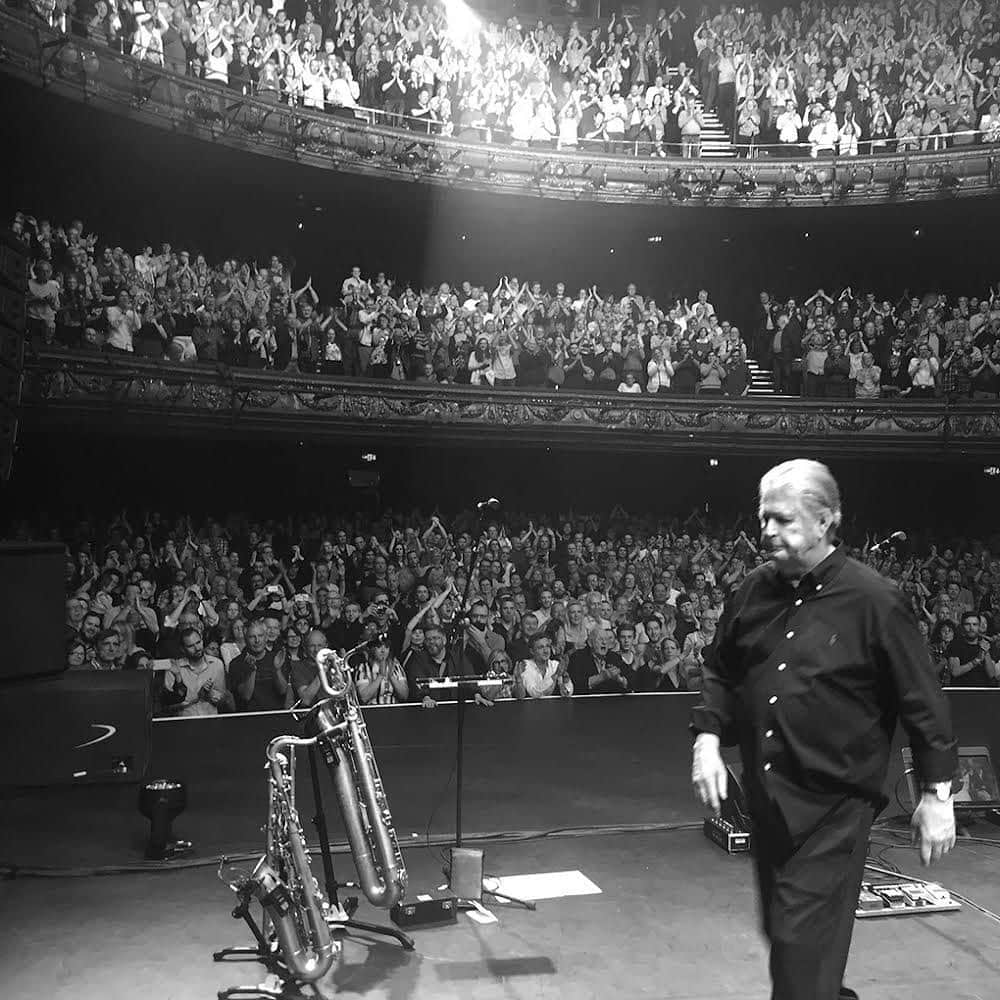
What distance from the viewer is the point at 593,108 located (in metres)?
18.0

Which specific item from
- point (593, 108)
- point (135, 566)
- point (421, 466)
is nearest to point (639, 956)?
point (135, 566)

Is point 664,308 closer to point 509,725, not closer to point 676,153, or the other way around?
point 676,153

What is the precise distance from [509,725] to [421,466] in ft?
22.9

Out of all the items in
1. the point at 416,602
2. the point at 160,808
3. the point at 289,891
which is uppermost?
the point at 416,602

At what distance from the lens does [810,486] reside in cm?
322

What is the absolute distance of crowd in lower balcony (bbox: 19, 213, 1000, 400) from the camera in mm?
12953

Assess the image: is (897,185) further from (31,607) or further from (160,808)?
(31,607)

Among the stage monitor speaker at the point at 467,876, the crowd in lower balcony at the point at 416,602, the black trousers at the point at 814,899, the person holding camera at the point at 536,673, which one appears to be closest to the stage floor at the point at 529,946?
the stage monitor speaker at the point at 467,876

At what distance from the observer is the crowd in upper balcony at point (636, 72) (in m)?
15.7

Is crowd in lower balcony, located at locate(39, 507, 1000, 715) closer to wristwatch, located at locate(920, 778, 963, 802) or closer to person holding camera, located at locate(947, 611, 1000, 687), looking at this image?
person holding camera, located at locate(947, 611, 1000, 687)

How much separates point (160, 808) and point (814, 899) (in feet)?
14.3

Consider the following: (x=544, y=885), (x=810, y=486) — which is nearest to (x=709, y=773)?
(x=810, y=486)

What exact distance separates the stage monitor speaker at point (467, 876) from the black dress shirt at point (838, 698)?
274cm

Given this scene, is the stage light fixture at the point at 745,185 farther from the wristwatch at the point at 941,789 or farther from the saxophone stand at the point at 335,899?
the wristwatch at the point at 941,789
